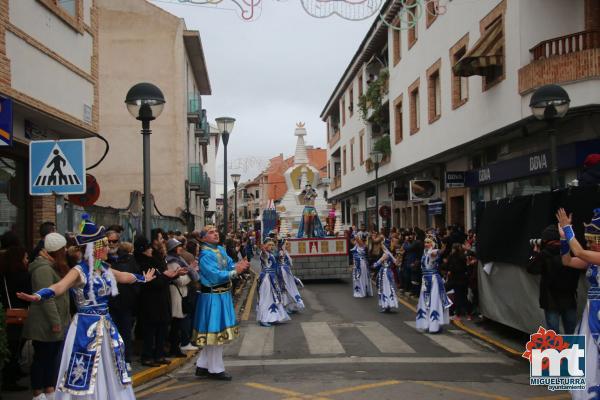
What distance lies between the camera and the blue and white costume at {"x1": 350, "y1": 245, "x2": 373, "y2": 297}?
17.7m

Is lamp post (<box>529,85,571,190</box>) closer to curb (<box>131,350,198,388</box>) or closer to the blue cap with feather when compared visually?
curb (<box>131,350,198,388</box>)

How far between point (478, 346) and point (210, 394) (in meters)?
4.93

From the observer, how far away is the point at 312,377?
8.35 metres

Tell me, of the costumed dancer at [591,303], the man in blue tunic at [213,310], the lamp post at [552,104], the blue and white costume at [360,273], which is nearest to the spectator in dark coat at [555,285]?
the costumed dancer at [591,303]

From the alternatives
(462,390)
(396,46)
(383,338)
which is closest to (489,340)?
(383,338)

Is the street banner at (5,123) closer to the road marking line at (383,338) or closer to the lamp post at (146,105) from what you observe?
the lamp post at (146,105)

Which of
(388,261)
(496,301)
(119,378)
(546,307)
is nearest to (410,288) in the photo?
(388,261)

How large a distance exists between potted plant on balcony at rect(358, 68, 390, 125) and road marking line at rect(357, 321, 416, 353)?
18.9m

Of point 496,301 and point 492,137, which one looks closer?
point 496,301

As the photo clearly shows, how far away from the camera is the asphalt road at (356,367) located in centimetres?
754

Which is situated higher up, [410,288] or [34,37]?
[34,37]

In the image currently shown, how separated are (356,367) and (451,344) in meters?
2.50

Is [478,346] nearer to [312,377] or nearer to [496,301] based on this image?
[496,301]

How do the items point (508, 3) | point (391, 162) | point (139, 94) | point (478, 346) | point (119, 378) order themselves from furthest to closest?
point (391, 162)
point (508, 3)
point (478, 346)
point (139, 94)
point (119, 378)
